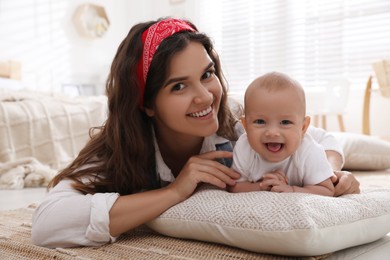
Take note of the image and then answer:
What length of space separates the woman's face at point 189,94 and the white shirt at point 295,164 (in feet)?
0.41

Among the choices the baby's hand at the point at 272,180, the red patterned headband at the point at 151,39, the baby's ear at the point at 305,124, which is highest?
the red patterned headband at the point at 151,39

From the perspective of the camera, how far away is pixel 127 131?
1.38m

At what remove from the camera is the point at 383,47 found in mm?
4781

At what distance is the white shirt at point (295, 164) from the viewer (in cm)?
122

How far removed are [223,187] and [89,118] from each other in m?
2.30

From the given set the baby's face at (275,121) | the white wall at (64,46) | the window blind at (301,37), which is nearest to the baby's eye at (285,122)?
the baby's face at (275,121)

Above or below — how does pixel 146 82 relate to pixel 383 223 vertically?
above

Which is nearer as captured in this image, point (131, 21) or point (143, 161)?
point (143, 161)

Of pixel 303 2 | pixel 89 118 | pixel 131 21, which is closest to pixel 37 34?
pixel 131 21

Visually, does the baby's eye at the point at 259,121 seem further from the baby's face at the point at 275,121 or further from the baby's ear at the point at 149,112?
the baby's ear at the point at 149,112

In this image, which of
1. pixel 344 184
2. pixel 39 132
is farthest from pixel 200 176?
pixel 39 132

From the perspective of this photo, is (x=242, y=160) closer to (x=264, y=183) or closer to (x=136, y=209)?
(x=264, y=183)

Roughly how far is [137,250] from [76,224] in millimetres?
179

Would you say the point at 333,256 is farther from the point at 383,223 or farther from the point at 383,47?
the point at 383,47
